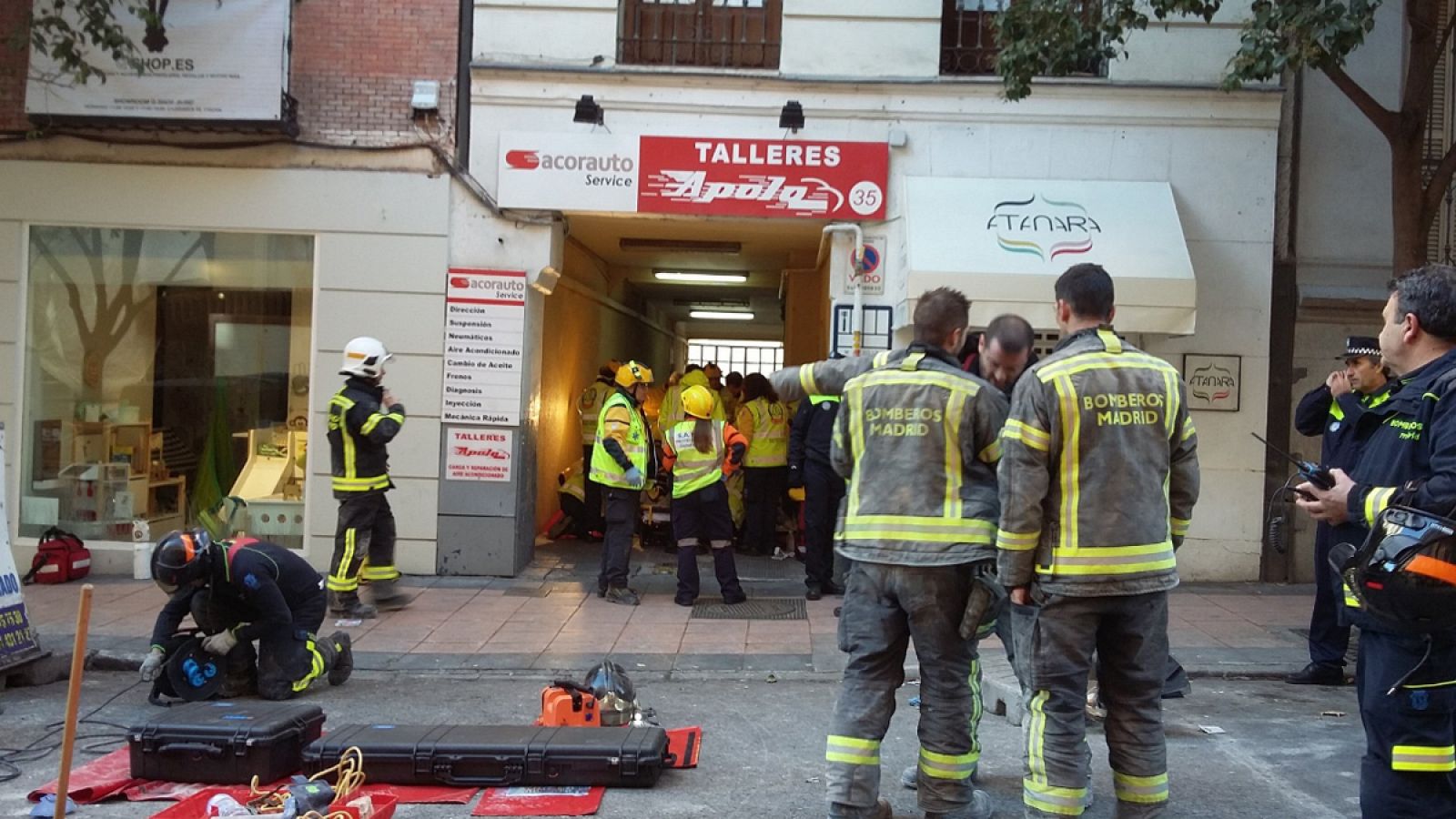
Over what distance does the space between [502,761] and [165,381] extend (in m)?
7.66

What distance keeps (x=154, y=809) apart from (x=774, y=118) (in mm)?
7528

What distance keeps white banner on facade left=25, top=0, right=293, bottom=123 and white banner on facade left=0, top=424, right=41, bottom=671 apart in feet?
13.8

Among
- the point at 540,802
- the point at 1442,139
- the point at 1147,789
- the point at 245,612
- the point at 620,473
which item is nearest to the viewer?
the point at 1147,789

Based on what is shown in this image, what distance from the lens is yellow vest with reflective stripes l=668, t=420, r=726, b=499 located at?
9.57 metres

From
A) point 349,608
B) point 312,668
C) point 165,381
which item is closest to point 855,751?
point 312,668

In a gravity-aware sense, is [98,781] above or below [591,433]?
below

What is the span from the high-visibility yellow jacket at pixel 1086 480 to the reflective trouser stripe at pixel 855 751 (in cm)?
80

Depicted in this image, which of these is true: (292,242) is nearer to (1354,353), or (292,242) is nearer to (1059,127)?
(1059,127)

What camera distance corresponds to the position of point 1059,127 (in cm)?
1063

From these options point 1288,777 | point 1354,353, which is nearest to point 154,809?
point 1288,777

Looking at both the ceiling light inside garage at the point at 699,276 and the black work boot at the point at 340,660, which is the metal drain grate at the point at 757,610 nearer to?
the black work boot at the point at 340,660

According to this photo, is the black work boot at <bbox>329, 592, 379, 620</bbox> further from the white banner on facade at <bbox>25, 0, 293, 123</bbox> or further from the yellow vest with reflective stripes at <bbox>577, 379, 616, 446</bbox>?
the yellow vest with reflective stripes at <bbox>577, 379, 616, 446</bbox>

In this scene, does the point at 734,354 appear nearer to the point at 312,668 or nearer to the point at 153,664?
the point at 312,668

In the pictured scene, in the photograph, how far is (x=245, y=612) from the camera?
6820 millimetres
